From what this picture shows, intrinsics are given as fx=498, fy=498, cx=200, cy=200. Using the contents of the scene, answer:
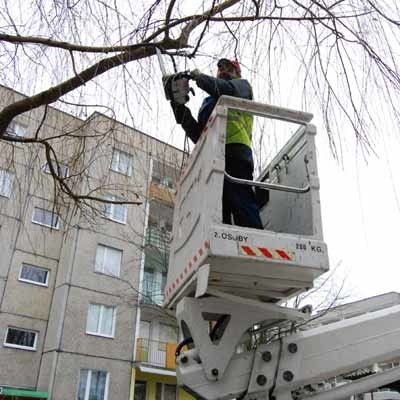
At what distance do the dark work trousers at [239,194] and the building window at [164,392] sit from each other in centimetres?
1628

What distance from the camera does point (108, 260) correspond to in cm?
1766

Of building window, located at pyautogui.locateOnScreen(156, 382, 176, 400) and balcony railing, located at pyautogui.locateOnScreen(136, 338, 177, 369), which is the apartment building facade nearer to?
building window, located at pyautogui.locateOnScreen(156, 382, 176, 400)

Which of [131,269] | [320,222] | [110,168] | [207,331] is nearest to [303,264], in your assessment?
[320,222]

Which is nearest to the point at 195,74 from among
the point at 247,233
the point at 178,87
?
the point at 178,87

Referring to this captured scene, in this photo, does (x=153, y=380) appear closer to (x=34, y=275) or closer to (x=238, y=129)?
(x=34, y=275)

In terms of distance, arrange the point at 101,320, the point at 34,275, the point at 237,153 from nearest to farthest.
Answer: the point at 237,153, the point at 101,320, the point at 34,275

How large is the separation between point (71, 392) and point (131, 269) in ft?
15.7

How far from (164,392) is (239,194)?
1644 centimetres

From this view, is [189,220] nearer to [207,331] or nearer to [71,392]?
[207,331]

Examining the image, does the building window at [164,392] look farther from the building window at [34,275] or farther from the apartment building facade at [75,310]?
the building window at [34,275]

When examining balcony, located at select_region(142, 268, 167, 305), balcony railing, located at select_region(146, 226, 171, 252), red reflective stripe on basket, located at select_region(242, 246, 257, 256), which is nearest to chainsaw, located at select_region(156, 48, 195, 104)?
red reflective stripe on basket, located at select_region(242, 246, 257, 256)

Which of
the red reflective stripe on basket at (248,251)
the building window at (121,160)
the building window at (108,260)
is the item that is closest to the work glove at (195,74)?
the red reflective stripe on basket at (248,251)

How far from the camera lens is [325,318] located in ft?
10.9

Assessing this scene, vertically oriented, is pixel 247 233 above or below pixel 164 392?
below
